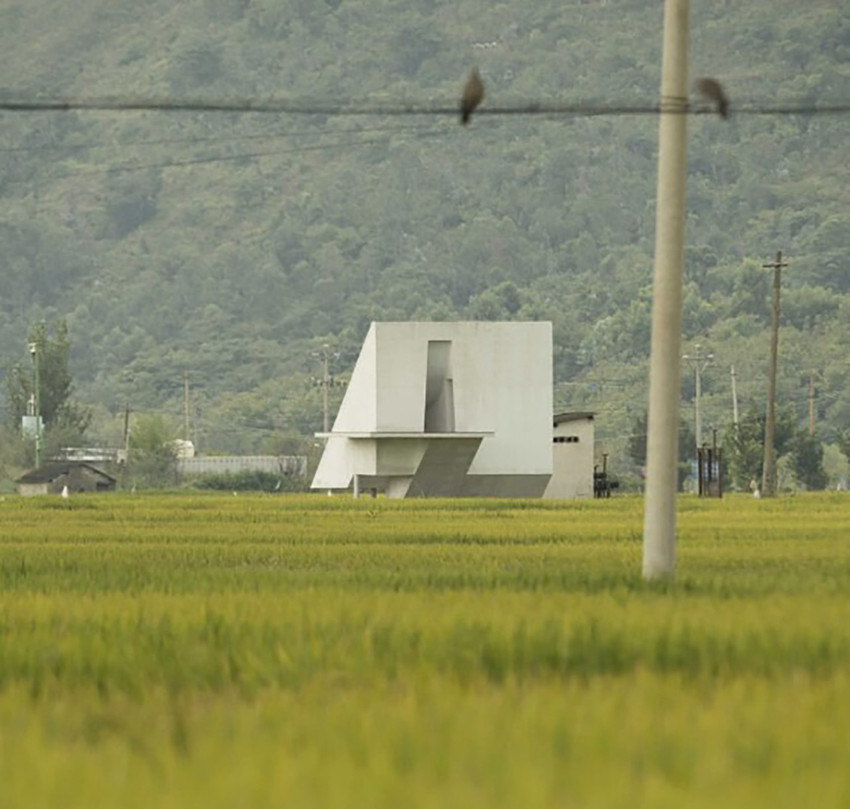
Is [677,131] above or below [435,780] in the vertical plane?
above

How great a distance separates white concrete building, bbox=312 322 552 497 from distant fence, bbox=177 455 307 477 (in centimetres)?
5659

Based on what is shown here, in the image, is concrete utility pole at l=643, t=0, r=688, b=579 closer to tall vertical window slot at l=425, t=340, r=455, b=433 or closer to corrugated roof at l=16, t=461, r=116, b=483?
tall vertical window slot at l=425, t=340, r=455, b=433

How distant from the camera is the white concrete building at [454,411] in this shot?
7100 cm

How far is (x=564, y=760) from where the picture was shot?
809 centimetres

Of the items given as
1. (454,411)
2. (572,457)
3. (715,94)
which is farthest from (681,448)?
(715,94)

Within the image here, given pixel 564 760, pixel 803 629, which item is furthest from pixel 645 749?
pixel 803 629

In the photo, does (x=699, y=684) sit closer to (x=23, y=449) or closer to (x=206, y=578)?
(x=206, y=578)

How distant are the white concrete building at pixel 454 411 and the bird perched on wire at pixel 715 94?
52.7 metres

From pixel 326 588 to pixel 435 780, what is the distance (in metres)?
11.0

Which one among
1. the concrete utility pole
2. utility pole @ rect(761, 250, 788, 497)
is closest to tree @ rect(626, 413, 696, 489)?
utility pole @ rect(761, 250, 788, 497)

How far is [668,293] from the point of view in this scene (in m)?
19.8

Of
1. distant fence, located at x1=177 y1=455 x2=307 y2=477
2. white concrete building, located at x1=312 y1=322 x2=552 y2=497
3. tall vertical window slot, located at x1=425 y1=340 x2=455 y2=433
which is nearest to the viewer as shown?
white concrete building, located at x1=312 y1=322 x2=552 y2=497

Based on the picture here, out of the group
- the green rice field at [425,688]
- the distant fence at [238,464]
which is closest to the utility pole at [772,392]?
the green rice field at [425,688]

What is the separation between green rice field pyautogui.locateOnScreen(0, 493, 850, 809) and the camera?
7.48 meters
